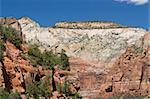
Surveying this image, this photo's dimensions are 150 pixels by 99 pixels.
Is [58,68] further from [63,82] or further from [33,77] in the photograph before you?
[33,77]

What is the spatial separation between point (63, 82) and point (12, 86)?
468 inches

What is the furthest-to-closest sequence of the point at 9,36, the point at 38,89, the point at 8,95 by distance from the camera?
the point at 9,36 → the point at 38,89 → the point at 8,95

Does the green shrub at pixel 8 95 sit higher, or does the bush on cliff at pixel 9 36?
the bush on cliff at pixel 9 36

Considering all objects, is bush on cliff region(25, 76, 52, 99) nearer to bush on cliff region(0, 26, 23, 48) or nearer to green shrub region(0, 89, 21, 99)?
green shrub region(0, 89, 21, 99)

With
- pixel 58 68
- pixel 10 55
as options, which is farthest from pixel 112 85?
pixel 10 55

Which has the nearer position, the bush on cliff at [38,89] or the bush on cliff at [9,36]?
the bush on cliff at [38,89]

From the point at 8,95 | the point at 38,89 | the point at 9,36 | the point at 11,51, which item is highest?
the point at 9,36

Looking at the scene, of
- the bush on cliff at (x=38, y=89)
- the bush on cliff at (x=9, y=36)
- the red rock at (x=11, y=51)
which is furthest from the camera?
the bush on cliff at (x=9, y=36)

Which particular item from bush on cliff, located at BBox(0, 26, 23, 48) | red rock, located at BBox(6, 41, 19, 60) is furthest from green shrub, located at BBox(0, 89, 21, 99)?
bush on cliff, located at BBox(0, 26, 23, 48)

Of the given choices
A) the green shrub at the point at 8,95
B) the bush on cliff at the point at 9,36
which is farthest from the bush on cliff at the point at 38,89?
the bush on cliff at the point at 9,36

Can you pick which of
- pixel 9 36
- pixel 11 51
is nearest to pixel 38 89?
pixel 11 51

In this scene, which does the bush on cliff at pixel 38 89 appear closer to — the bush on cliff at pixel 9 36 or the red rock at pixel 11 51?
the red rock at pixel 11 51

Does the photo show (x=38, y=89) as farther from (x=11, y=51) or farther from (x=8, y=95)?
(x=8, y=95)

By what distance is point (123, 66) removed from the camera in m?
189
